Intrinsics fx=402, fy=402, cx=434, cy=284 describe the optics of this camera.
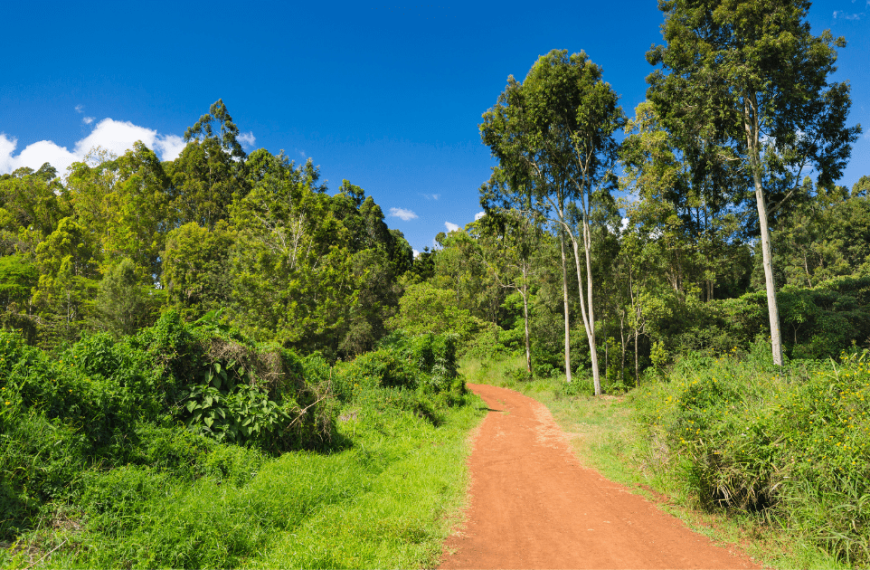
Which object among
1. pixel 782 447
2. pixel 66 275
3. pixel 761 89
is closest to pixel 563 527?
pixel 782 447

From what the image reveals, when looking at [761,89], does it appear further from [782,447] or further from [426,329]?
[426,329]

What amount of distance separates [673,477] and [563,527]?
2.18 metres

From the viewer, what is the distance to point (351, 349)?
86.4 ft

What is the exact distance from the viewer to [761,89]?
14234mm

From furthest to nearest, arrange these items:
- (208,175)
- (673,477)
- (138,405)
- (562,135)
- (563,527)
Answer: (208,175) → (562,135) → (673,477) → (138,405) → (563,527)

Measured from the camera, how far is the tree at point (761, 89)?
46.1 ft

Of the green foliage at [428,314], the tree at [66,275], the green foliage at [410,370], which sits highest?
the tree at [66,275]

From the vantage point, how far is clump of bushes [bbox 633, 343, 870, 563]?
158 inches

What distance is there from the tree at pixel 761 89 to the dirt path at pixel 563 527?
11795mm

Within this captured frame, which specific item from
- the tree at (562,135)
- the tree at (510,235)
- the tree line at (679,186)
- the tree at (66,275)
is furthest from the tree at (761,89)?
the tree at (66,275)

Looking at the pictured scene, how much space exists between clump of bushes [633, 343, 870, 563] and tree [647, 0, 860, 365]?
1108 cm

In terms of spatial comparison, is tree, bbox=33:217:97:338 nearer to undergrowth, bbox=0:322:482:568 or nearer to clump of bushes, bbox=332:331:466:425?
clump of bushes, bbox=332:331:466:425

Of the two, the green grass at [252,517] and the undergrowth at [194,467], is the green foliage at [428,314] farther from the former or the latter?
the green grass at [252,517]

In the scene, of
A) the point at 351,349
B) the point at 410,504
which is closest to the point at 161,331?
the point at 410,504
